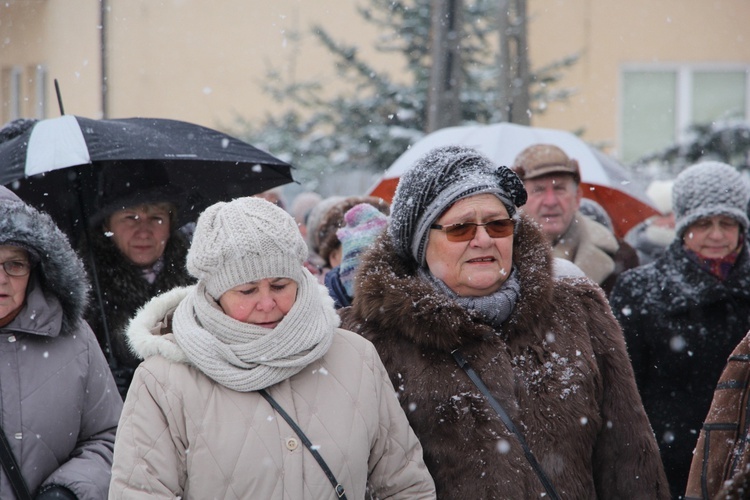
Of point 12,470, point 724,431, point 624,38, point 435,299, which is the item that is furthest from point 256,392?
point 624,38

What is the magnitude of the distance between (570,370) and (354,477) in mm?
817

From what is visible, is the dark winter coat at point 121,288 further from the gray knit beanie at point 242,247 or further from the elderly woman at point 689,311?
the elderly woman at point 689,311

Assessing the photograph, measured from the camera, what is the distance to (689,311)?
448cm

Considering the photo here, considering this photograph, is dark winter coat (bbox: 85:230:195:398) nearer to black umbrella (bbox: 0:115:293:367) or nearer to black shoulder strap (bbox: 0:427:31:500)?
black umbrella (bbox: 0:115:293:367)

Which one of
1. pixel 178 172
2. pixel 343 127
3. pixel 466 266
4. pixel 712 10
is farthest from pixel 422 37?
pixel 466 266

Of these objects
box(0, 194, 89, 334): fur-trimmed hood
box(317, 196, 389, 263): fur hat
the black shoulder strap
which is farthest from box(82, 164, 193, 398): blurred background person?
the black shoulder strap

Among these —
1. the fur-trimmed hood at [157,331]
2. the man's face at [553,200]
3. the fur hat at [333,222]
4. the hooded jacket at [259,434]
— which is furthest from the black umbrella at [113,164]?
the hooded jacket at [259,434]

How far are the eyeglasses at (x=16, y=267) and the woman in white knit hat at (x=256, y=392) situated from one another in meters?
0.69

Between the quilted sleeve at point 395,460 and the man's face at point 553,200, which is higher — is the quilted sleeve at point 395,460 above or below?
below

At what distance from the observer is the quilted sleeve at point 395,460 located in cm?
285

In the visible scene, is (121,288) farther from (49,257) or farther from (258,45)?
Result: (258,45)

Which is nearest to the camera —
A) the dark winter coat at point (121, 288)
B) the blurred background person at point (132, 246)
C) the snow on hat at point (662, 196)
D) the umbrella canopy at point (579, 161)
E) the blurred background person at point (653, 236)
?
the dark winter coat at point (121, 288)

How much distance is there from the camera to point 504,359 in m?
3.07

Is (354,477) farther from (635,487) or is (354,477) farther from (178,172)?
(178,172)
